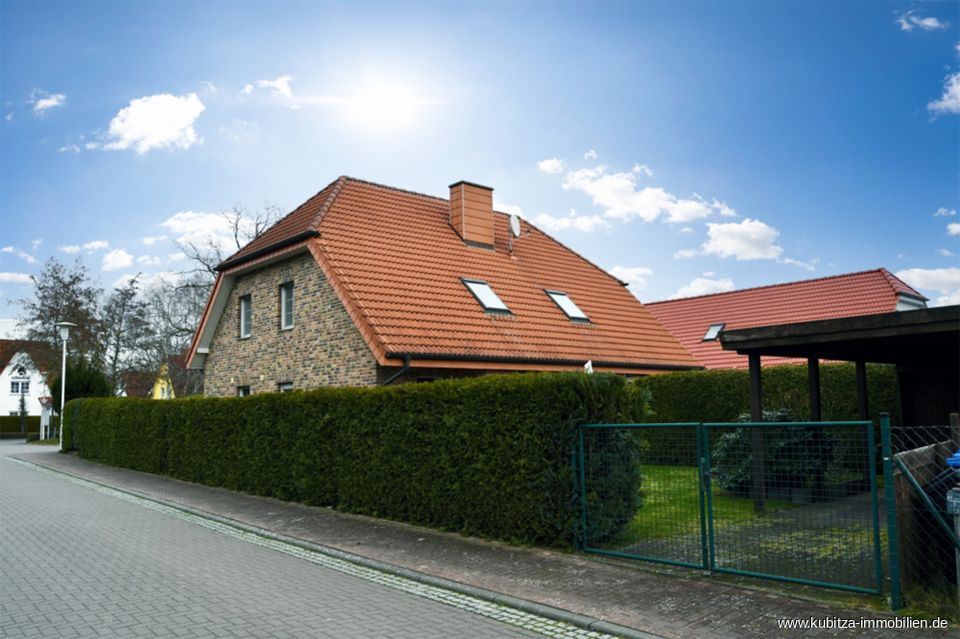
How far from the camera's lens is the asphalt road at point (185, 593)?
247 inches

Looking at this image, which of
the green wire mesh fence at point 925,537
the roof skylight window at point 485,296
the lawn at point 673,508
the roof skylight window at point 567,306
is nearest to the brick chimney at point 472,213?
the roof skylight window at point 567,306

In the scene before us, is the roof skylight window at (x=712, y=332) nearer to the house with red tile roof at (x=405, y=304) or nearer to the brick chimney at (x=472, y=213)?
the house with red tile roof at (x=405, y=304)

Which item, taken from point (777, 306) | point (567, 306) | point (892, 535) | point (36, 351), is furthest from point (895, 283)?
point (36, 351)

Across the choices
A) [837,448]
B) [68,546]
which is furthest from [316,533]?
[837,448]

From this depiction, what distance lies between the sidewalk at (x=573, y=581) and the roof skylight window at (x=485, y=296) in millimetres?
7528

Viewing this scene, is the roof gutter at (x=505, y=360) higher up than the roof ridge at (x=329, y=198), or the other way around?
the roof ridge at (x=329, y=198)

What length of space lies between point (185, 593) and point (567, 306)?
51.4 feet

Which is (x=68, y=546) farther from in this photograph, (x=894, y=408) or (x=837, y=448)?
(x=894, y=408)

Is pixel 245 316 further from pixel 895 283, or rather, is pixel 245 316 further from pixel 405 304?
pixel 895 283

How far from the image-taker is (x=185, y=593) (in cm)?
747

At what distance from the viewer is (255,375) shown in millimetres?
20672

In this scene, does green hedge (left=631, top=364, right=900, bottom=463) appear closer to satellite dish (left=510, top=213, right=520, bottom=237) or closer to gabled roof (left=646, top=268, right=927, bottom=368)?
satellite dish (left=510, top=213, right=520, bottom=237)

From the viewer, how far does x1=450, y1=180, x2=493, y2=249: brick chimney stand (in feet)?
73.0

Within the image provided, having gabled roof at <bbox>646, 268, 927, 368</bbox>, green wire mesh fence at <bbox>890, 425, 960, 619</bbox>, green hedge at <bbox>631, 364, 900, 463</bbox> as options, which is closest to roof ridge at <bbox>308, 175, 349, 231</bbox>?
green hedge at <bbox>631, 364, 900, 463</bbox>
